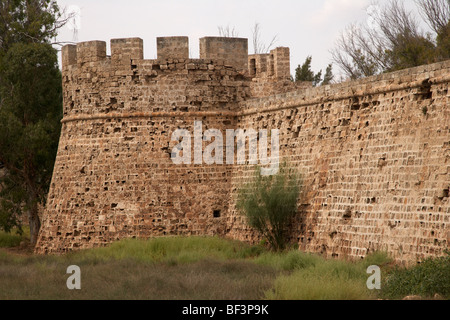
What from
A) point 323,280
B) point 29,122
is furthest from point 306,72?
point 323,280

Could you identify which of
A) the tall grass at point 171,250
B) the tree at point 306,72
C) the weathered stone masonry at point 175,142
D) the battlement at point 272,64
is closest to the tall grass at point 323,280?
the weathered stone masonry at point 175,142

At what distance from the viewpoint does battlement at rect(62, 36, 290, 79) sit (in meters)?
16.3

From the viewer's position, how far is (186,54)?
16422 mm

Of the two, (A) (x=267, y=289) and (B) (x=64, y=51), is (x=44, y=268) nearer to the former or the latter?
(A) (x=267, y=289)

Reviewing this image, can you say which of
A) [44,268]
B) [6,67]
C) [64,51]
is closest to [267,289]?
[44,268]

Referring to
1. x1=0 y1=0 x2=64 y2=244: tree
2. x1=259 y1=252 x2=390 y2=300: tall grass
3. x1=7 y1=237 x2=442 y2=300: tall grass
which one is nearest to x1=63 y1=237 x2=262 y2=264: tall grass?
x1=7 y1=237 x2=442 y2=300: tall grass

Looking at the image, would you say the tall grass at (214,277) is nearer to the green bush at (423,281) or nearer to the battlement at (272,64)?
the green bush at (423,281)

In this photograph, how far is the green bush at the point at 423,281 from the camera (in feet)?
31.9

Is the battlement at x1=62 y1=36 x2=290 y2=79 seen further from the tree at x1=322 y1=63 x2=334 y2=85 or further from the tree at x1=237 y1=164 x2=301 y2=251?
the tree at x1=322 y1=63 x2=334 y2=85

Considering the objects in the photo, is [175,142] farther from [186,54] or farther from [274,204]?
[274,204]

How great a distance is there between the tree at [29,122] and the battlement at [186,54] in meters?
3.06

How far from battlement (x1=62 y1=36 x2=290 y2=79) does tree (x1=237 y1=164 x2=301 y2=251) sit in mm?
2902
